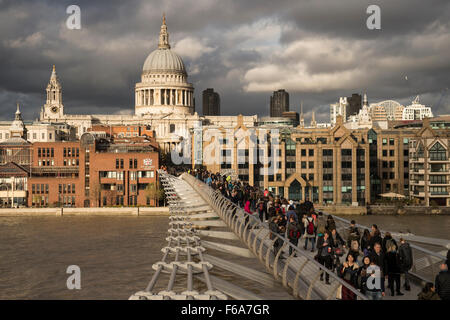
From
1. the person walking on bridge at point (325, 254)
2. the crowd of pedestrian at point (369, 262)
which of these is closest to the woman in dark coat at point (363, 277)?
the crowd of pedestrian at point (369, 262)

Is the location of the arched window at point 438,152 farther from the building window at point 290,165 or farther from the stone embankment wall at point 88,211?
the stone embankment wall at point 88,211

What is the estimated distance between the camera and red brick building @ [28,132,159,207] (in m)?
58.2

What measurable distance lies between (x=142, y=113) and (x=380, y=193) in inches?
2891

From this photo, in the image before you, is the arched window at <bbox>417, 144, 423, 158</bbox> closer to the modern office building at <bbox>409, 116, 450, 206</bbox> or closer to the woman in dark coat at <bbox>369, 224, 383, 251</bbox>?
the modern office building at <bbox>409, 116, 450, 206</bbox>

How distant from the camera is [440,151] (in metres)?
58.4

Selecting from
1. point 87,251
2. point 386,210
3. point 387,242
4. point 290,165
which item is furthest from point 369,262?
point 290,165

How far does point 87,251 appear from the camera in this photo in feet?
106

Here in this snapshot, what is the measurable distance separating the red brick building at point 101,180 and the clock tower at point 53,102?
61.1 metres

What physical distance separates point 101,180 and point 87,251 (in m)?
27.0

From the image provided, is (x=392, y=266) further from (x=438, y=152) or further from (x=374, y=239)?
(x=438, y=152)

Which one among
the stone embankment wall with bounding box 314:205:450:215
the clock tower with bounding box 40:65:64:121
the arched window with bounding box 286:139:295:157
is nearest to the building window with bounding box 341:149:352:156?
the arched window with bounding box 286:139:295:157
